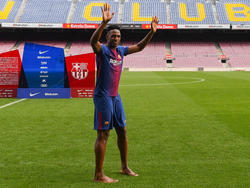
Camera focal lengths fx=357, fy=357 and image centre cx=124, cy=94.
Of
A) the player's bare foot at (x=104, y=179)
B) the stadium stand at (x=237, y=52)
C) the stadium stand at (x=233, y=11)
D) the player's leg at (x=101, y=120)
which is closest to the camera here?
the player's bare foot at (x=104, y=179)

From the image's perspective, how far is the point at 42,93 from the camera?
527 inches

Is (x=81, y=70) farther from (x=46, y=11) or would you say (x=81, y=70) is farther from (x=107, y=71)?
(x=46, y=11)

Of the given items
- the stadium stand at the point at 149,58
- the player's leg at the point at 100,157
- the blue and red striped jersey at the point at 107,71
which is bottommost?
the stadium stand at the point at 149,58

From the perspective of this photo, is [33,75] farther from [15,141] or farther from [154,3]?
[154,3]

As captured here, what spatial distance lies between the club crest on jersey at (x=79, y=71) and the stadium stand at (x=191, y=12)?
140 ft

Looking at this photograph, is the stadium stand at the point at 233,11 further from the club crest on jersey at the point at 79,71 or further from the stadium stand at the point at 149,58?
the club crest on jersey at the point at 79,71

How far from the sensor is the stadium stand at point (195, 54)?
50.2m

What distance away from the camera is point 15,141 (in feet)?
21.2

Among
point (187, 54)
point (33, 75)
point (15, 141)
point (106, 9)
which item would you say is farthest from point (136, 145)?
point (187, 54)

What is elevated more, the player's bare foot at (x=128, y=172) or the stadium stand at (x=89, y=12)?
the stadium stand at (x=89, y=12)

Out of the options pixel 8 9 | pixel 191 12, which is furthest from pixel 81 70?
pixel 8 9

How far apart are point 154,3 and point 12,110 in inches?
2010

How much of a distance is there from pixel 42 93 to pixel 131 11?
147 ft

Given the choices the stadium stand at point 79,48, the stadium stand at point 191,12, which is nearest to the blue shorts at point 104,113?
the stadium stand at point 79,48
